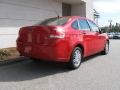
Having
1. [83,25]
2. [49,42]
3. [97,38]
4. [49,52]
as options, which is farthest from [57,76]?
[97,38]

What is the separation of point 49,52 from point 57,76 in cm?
67

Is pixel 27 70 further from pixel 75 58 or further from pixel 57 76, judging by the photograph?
pixel 75 58

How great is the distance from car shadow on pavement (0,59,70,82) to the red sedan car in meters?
0.43

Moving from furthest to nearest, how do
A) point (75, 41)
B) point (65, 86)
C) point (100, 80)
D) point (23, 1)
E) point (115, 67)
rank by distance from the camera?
1. point (23, 1)
2. point (115, 67)
3. point (75, 41)
4. point (100, 80)
5. point (65, 86)

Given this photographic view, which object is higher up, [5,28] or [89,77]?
[5,28]

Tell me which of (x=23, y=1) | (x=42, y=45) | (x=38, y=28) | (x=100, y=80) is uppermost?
(x=23, y=1)

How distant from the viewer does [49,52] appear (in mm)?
6609

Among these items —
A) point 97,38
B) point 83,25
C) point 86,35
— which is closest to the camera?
point 86,35

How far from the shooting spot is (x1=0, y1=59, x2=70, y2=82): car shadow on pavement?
6.40 metres

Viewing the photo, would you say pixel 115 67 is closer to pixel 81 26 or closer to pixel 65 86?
pixel 81 26

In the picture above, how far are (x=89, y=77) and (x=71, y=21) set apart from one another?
193cm

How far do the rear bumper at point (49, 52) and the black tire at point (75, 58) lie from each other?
28 centimetres

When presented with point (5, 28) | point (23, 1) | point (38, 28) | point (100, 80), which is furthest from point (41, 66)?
point (23, 1)

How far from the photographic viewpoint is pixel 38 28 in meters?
6.89
